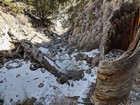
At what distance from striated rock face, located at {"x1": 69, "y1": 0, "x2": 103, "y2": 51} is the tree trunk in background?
89.7 inches

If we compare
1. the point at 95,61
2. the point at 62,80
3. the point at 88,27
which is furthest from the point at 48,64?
the point at 88,27

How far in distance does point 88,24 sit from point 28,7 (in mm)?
3782

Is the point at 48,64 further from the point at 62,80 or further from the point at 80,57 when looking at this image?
the point at 80,57

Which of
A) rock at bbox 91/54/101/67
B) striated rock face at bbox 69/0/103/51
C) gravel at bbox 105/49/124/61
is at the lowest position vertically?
rock at bbox 91/54/101/67

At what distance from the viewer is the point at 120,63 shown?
3988mm

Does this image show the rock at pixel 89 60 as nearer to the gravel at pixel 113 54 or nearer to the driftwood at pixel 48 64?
the driftwood at pixel 48 64

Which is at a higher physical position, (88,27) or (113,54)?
(88,27)

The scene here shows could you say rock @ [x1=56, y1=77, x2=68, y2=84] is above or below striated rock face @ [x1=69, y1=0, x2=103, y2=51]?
below

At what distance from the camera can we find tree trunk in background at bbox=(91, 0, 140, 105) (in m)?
4.03

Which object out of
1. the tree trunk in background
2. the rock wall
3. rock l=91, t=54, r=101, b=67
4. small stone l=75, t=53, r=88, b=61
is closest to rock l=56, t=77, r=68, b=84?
rock l=91, t=54, r=101, b=67

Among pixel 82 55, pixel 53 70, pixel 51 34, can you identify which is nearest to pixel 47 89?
pixel 53 70

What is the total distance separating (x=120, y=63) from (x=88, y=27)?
12.6 feet

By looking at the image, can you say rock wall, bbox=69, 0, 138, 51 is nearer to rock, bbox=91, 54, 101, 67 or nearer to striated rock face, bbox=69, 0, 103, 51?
striated rock face, bbox=69, 0, 103, 51

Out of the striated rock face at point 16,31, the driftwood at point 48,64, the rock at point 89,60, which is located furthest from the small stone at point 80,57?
the striated rock face at point 16,31
